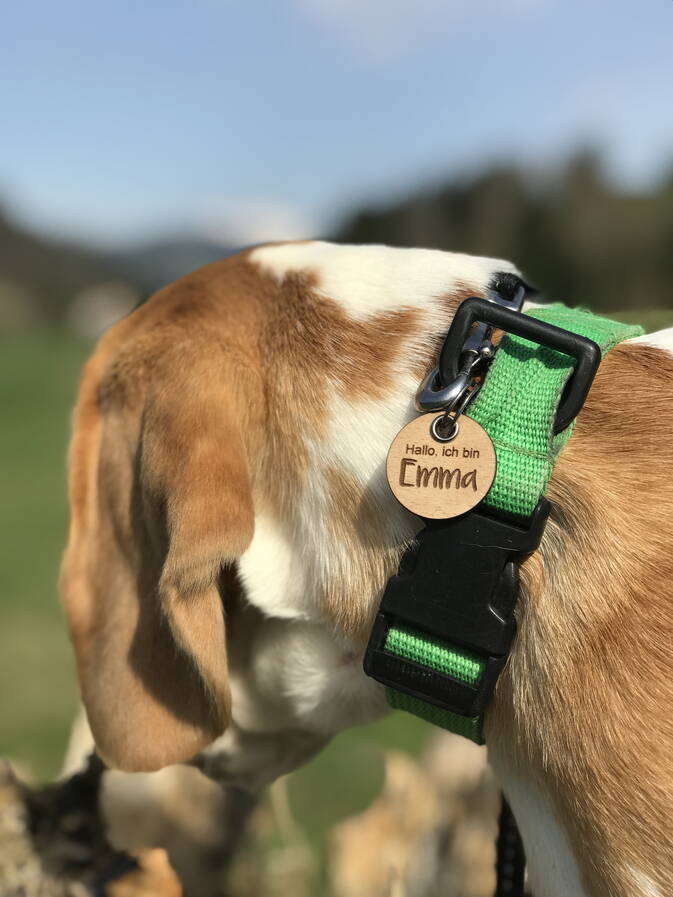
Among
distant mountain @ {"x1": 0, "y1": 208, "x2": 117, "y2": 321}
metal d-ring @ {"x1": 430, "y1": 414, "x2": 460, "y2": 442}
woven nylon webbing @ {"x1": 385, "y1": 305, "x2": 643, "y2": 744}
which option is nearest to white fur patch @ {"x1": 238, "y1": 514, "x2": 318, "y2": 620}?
woven nylon webbing @ {"x1": 385, "y1": 305, "x2": 643, "y2": 744}

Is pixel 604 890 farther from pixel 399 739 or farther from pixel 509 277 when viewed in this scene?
pixel 399 739

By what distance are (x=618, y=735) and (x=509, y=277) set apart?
632 mm

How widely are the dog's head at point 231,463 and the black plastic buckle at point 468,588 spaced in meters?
0.07

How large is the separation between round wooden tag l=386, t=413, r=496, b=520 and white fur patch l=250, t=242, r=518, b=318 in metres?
0.25

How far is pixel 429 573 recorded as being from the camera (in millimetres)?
1209

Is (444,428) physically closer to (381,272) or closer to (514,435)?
(514,435)

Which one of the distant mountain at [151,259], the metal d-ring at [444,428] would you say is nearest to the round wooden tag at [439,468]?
the metal d-ring at [444,428]

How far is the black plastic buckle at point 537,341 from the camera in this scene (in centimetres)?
118

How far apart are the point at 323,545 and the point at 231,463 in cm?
17

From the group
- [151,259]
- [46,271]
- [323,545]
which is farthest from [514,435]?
[46,271]

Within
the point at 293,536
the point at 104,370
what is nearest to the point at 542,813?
the point at 293,536

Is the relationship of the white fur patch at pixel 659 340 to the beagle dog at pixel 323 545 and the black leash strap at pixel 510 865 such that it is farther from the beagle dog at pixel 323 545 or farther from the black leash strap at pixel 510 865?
the black leash strap at pixel 510 865

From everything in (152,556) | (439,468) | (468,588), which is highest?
(439,468)

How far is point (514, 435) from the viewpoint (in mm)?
1180
